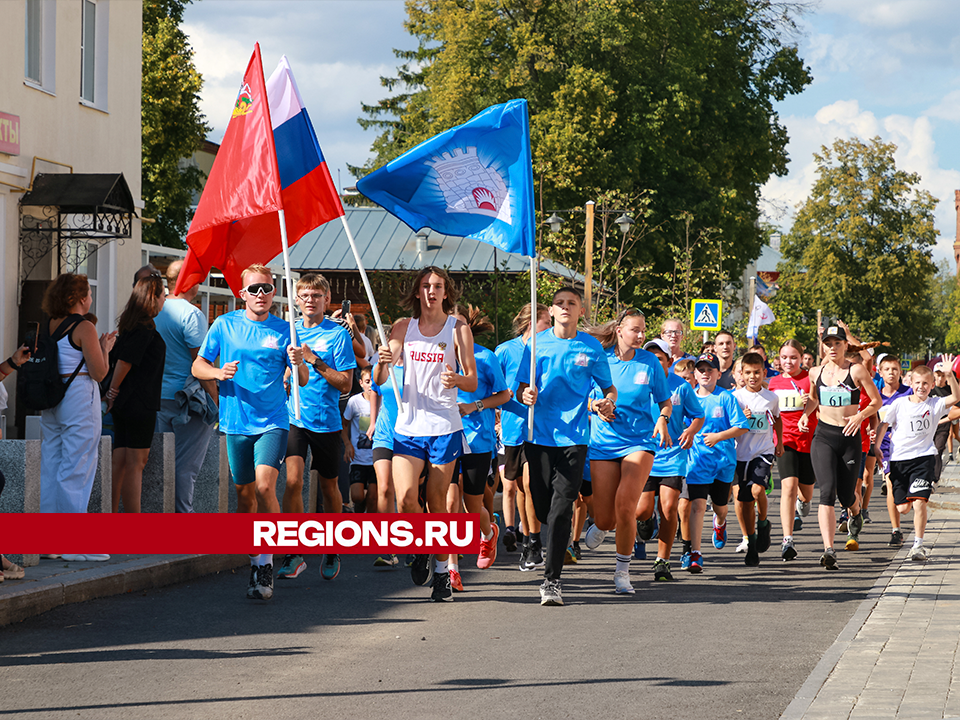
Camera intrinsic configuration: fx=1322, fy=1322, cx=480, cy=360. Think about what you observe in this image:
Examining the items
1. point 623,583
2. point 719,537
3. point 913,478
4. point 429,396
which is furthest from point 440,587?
point 913,478

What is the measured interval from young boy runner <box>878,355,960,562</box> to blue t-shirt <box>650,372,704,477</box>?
232 centimetres

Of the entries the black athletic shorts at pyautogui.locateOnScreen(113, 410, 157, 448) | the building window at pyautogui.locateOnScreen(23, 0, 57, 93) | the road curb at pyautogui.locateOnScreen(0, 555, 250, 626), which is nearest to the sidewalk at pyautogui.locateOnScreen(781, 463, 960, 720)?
the road curb at pyautogui.locateOnScreen(0, 555, 250, 626)

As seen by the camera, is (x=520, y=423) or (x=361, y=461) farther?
(x=361, y=461)

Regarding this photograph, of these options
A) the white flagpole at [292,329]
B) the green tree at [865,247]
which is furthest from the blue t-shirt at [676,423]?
the green tree at [865,247]

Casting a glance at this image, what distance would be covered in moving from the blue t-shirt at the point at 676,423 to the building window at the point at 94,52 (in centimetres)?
1099

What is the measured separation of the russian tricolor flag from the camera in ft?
29.9

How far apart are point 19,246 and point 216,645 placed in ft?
35.4

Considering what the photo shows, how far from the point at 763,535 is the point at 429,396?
4.20 meters

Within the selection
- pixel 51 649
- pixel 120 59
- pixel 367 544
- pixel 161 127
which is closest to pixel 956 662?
pixel 367 544

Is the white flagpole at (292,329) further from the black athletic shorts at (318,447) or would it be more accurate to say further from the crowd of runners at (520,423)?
the black athletic shorts at (318,447)

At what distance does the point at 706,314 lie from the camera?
26.9m

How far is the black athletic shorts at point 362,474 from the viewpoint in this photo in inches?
432

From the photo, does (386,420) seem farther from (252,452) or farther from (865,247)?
(865,247)

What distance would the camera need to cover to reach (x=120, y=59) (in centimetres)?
1902
